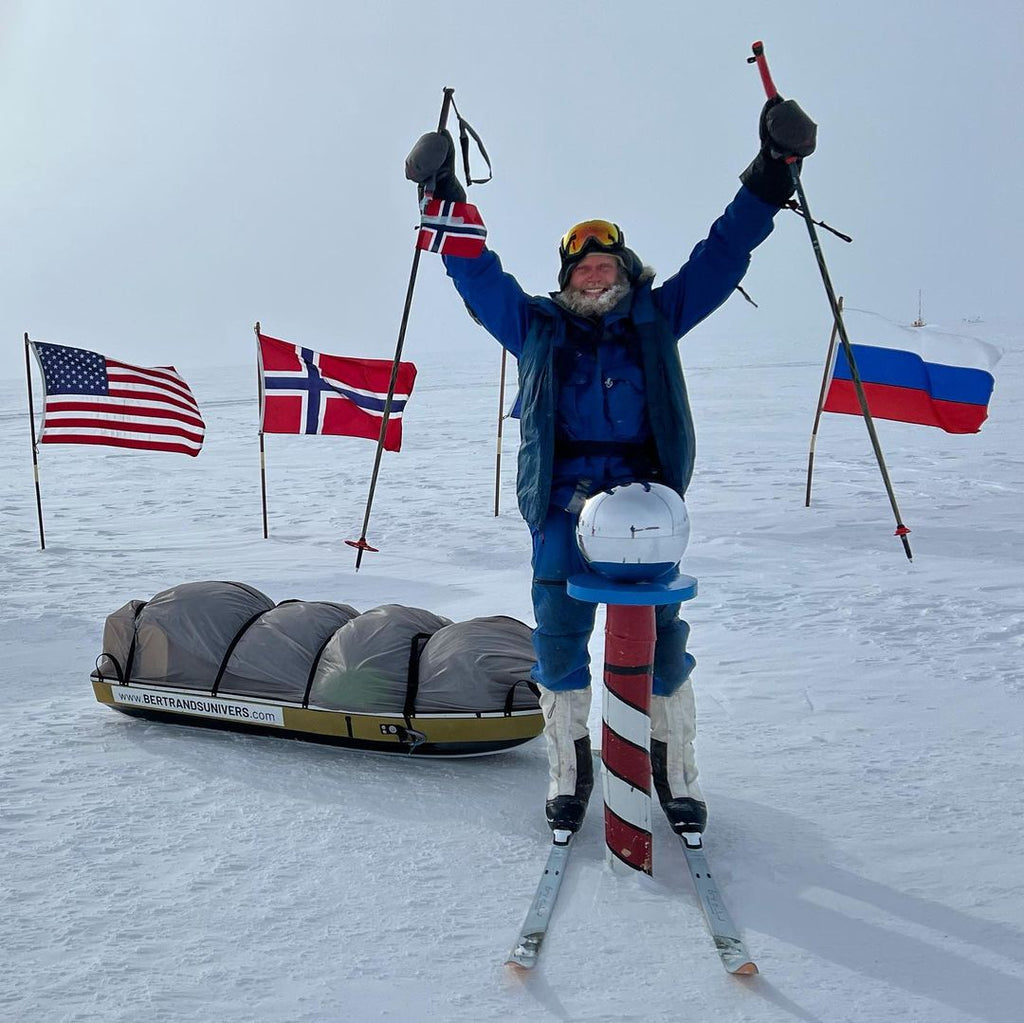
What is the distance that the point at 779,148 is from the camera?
2.78 metres

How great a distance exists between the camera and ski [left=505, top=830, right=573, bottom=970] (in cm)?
230

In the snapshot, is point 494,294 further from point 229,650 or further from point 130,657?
point 130,657

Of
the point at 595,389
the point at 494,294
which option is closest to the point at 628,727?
the point at 595,389

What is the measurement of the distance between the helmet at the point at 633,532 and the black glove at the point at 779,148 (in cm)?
93

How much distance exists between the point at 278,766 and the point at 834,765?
1978 millimetres

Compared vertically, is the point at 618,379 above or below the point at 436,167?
below

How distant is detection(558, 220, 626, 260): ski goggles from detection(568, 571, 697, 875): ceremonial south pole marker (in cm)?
97

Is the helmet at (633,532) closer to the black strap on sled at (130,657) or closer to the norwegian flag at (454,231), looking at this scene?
the norwegian flag at (454,231)

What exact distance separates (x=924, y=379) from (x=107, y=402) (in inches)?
285

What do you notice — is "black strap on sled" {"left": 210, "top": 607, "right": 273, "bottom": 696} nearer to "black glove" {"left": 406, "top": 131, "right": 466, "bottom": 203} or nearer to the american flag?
"black glove" {"left": 406, "top": 131, "right": 466, "bottom": 203}

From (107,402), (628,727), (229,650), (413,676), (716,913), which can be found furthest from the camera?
(107,402)

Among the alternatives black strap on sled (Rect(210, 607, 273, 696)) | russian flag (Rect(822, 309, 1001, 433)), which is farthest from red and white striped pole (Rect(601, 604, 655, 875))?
russian flag (Rect(822, 309, 1001, 433))

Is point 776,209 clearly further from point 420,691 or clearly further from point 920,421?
point 920,421

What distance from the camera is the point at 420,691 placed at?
3.48 meters
